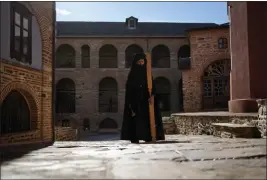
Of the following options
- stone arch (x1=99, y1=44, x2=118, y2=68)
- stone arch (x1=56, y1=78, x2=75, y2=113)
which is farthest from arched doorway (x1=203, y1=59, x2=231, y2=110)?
stone arch (x1=56, y1=78, x2=75, y2=113)

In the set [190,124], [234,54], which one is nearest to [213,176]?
[234,54]

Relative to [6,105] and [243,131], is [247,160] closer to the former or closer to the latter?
[243,131]

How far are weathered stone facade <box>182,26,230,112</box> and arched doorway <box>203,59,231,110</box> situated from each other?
1.24 ft

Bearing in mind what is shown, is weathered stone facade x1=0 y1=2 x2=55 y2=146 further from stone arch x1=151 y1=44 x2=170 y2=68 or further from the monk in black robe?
stone arch x1=151 y1=44 x2=170 y2=68

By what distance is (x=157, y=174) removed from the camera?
9.39 ft

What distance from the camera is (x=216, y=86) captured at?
20.6 m

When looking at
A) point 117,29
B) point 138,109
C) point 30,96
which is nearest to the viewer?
point 138,109

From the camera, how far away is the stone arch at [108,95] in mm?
28350

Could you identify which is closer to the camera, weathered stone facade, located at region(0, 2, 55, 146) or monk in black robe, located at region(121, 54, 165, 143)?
monk in black robe, located at region(121, 54, 165, 143)

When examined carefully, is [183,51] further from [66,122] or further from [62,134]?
[62,134]

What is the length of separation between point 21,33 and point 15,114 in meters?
2.32

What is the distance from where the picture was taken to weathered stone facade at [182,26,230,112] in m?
20.2

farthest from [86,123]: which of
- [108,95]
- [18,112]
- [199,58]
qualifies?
[18,112]

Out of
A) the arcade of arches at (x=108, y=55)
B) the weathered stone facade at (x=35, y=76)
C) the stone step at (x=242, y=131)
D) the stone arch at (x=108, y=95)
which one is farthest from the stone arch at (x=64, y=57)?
the stone step at (x=242, y=131)
